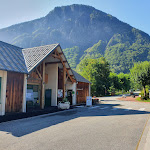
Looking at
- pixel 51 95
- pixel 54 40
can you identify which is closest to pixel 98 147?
pixel 51 95

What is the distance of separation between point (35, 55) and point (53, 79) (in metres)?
4.74

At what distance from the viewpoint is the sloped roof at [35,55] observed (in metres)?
15.3

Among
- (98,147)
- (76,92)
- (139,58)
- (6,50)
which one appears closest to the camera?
(98,147)

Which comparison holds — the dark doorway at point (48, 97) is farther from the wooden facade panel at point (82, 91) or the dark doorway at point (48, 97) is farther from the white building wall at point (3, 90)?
the white building wall at point (3, 90)

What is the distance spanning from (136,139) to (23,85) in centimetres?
1039

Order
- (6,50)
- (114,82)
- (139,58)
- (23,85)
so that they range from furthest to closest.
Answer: (139,58) < (114,82) < (6,50) < (23,85)

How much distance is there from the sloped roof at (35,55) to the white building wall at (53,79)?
11.2 feet

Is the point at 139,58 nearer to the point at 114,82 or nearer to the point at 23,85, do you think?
the point at 114,82

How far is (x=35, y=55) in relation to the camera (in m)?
17.1

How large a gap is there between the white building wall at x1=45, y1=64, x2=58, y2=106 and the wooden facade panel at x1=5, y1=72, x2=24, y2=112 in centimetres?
662

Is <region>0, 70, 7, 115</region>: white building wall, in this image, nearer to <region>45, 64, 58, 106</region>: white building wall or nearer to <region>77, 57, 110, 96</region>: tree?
<region>45, 64, 58, 106</region>: white building wall

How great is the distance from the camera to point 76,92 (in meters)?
24.6

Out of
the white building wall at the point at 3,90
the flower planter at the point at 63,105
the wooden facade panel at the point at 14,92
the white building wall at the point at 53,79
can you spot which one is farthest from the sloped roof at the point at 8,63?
the flower planter at the point at 63,105

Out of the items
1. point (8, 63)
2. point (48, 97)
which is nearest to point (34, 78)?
point (8, 63)
